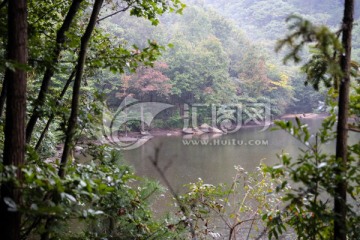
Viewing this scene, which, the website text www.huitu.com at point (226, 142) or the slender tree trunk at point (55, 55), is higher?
the slender tree trunk at point (55, 55)

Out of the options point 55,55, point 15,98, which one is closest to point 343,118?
point 15,98

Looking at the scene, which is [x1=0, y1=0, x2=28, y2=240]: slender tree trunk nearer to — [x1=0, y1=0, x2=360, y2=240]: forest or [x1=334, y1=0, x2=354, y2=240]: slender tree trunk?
[x1=0, y1=0, x2=360, y2=240]: forest

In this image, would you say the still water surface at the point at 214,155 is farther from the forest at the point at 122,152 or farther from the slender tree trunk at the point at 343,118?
the slender tree trunk at the point at 343,118

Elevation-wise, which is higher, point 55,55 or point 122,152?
point 55,55

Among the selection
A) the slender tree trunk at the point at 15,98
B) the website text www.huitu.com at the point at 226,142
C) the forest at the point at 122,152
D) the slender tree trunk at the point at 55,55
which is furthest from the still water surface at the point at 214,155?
the slender tree trunk at the point at 15,98

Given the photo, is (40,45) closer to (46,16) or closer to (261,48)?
(46,16)

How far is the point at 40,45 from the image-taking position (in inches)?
70.3

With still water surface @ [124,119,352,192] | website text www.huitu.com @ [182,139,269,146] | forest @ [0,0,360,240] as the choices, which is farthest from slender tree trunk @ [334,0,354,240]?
website text www.huitu.com @ [182,139,269,146]

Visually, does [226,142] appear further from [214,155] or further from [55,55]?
[55,55]

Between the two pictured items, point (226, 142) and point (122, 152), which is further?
point (226, 142)

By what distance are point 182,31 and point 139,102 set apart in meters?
7.64

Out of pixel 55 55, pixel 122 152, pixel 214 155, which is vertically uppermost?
pixel 55 55

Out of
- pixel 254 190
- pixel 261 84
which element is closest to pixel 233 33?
pixel 261 84

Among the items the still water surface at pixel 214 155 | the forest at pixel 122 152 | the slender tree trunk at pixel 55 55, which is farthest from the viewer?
the still water surface at pixel 214 155
